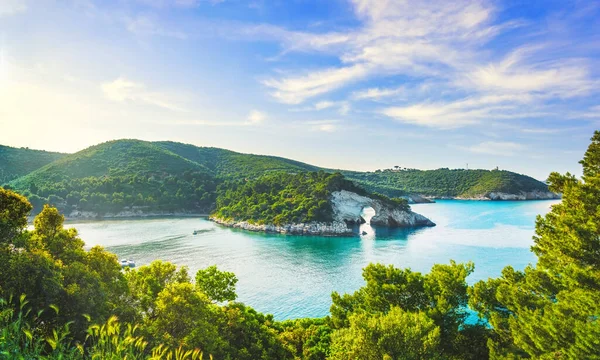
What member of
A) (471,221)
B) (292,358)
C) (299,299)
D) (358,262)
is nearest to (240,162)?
(471,221)

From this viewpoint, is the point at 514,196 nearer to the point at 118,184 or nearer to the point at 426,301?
the point at 118,184

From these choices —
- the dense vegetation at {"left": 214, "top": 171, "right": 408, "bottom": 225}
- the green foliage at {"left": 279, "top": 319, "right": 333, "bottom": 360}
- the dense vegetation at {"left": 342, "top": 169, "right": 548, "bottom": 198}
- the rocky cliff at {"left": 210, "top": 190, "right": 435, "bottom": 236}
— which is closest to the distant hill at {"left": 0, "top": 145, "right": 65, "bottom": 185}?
the dense vegetation at {"left": 214, "top": 171, "right": 408, "bottom": 225}

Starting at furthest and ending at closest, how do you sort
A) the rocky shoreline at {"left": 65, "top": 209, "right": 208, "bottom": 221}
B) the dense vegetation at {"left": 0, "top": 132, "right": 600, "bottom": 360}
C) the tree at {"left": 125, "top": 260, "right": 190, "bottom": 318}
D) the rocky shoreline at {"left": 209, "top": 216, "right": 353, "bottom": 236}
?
the rocky shoreline at {"left": 65, "top": 209, "right": 208, "bottom": 221} < the rocky shoreline at {"left": 209, "top": 216, "right": 353, "bottom": 236} < the tree at {"left": 125, "top": 260, "right": 190, "bottom": 318} < the dense vegetation at {"left": 0, "top": 132, "right": 600, "bottom": 360}

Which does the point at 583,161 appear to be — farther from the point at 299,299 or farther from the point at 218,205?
the point at 218,205

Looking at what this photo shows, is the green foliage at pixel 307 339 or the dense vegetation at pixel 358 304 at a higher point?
the dense vegetation at pixel 358 304

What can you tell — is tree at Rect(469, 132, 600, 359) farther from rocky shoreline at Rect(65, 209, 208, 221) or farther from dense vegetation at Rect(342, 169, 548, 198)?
dense vegetation at Rect(342, 169, 548, 198)

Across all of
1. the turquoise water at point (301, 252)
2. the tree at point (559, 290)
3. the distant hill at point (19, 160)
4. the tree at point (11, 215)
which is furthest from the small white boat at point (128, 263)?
the distant hill at point (19, 160)

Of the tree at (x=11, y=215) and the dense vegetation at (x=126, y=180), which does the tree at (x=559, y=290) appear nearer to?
the tree at (x=11, y=215)
